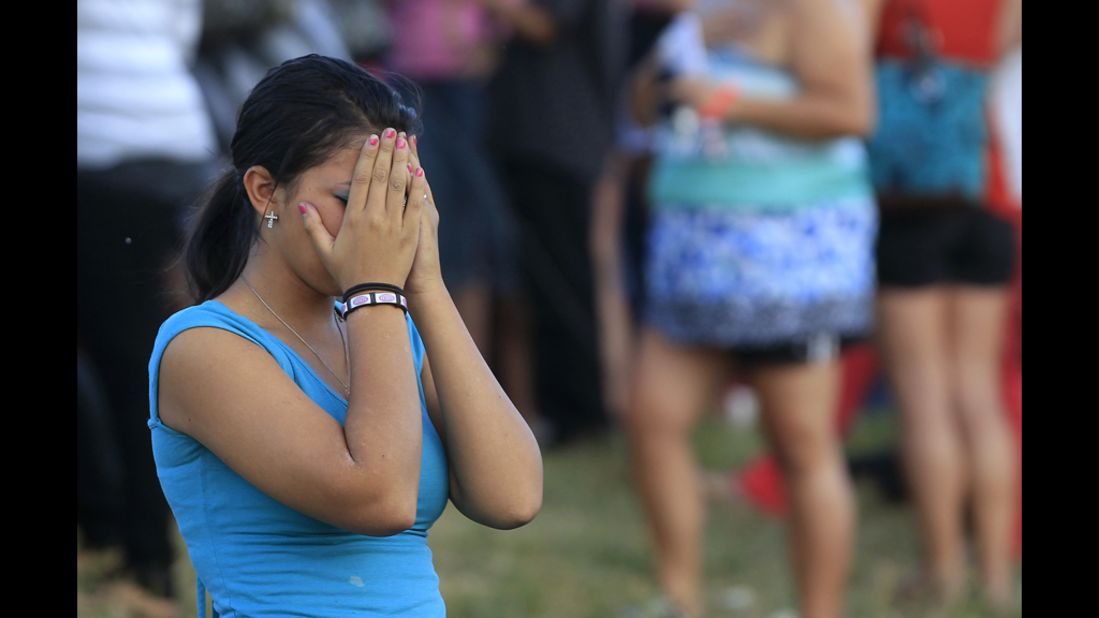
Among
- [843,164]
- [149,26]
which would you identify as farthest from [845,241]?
[149,26]

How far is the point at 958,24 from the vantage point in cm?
433

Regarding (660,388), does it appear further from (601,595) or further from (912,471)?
(912,471)

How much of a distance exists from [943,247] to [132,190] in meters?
2.38

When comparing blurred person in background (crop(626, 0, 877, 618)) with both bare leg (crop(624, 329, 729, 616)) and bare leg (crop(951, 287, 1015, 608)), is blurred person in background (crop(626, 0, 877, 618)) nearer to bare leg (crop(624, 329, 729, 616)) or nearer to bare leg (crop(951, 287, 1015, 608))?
bare leg (crop(624, 329, 729, 616))

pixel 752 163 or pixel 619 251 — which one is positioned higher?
pixel 752 163

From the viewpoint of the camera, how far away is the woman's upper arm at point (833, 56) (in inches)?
142

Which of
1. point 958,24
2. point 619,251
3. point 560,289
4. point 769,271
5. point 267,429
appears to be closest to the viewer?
point 267,429

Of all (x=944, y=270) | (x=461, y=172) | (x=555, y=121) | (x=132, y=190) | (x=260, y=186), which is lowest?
(x=944, y=270)

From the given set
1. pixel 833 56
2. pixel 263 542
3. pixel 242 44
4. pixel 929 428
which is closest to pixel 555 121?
pixel 242 44

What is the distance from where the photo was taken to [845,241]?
3664 mm

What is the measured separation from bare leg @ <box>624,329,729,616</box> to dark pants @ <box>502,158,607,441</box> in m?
1.88

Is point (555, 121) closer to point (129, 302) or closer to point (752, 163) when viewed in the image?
point (752, 163)

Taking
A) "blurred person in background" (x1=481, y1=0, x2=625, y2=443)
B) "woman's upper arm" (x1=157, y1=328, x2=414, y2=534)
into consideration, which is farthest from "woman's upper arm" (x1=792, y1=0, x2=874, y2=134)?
"woman's upper arm" (x1=157, y1=328, x2=414, y2=534)

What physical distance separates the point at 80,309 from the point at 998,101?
2802 mm
